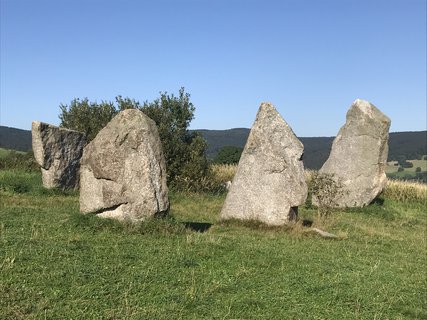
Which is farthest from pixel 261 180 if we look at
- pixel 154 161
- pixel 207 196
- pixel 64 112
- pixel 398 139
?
pixel 398 139

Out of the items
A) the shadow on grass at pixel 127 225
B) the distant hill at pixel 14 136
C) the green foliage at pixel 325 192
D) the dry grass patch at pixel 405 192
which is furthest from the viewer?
the distant hill at pixel 14 136

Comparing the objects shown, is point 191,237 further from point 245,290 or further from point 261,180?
point 261,180

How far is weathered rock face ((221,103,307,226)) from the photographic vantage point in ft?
47.9

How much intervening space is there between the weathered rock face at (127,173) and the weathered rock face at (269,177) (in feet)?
11.8

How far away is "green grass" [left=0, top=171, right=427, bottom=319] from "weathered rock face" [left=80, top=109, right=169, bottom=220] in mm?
572

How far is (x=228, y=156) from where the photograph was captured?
1489 inches

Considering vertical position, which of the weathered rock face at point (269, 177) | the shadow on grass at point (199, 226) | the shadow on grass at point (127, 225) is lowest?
the shadow on grass at point (199, 226)

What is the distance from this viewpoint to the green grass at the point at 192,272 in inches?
255

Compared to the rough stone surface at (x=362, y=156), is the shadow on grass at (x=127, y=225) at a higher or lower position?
lower

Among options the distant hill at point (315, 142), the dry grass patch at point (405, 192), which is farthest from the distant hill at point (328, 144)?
the dry grass patch at point (405, 192)

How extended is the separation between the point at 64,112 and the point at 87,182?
18.7 metres

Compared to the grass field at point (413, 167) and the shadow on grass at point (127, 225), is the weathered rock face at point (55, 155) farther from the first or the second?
the grass field at point (413, 167)

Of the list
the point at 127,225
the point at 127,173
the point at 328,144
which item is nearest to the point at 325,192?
the point at 127,173

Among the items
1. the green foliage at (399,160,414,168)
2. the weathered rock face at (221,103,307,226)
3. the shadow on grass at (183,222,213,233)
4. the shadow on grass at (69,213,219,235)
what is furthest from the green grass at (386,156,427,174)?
the shadow on grass at (69,213,219,235)
